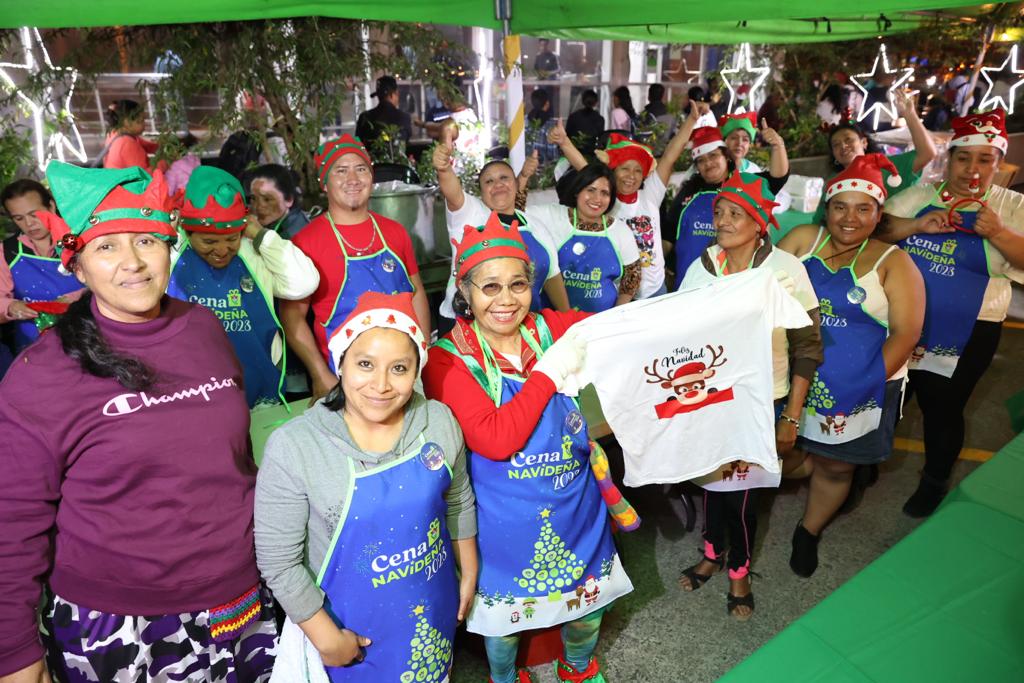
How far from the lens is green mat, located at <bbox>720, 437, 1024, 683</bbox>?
1994mm

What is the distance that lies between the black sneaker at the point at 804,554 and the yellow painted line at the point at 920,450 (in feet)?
5.73

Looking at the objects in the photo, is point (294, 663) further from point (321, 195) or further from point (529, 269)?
point (321, 195)

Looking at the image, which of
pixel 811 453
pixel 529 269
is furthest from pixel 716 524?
pixel 529 269

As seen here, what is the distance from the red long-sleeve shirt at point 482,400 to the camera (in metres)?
2.18

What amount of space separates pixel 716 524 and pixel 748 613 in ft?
1.39

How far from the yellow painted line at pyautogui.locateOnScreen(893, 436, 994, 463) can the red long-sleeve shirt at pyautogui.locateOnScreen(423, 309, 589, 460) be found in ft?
12.4

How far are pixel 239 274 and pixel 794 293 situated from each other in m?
2.38

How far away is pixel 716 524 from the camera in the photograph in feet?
11.1

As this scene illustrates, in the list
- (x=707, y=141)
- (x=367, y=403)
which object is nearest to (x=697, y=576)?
(x=367, y=403)

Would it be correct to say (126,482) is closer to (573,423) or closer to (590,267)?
(573,423)

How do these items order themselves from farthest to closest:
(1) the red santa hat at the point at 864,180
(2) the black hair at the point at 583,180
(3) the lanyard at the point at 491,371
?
(2) the black hair at the point at 583,180 < (1) the red santa hat at the point at 864,180 < (3) the lanyard at the point at 491,371

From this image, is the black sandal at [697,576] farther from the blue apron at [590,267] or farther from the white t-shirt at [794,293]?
the blue apron at [590,267]

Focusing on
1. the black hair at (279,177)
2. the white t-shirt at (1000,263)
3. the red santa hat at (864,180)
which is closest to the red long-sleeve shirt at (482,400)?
the red santa hat at (864,180)

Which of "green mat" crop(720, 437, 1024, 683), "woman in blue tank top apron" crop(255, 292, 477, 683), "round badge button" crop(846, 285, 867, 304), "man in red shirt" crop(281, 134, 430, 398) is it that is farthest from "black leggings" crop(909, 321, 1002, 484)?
"woman in blue tank top apron" crop(255, 292, 477, 683)
